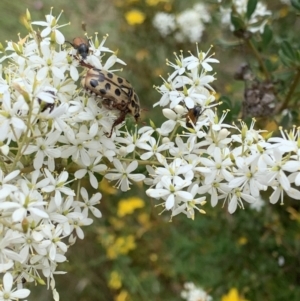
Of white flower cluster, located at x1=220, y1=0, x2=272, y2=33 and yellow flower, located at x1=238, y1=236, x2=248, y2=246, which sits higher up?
white flower cluster, located at x1=220, y1=0, x2=272, y2=33

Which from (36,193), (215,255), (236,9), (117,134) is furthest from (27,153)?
(215,255)

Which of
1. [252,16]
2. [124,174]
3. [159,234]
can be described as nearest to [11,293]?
[124,174]

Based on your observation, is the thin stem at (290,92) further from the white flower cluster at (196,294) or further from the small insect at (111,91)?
the white flower cluster at (196,294)

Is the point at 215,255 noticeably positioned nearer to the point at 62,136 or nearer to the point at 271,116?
the point at 271,116

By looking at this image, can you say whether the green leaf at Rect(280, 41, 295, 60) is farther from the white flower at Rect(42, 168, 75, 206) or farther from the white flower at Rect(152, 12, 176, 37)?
the white flower at Rect(152, 12, 176, 37)

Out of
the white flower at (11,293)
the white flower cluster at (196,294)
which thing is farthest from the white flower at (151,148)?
the white flower cluster at (196,294)

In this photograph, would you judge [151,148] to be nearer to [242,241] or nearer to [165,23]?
[242,241]

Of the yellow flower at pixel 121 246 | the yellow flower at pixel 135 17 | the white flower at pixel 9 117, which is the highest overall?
the white flower at pixel 9 117

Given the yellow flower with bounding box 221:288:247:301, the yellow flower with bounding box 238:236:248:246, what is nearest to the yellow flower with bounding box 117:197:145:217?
the yellow flower with bounding box 238:236:248:246
